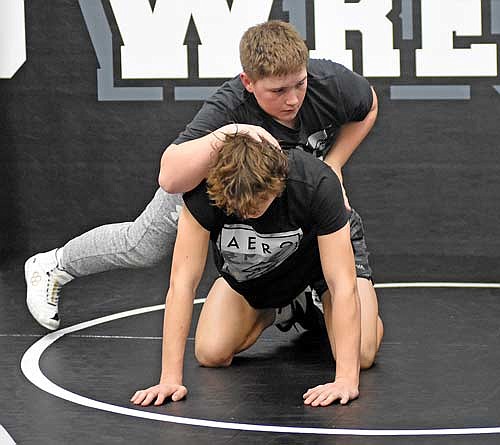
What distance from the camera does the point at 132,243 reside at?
13.1 feet

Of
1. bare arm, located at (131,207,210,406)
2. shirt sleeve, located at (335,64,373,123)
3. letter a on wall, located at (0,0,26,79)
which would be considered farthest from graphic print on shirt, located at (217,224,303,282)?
letter a on wall, located at (0,0,26,79)

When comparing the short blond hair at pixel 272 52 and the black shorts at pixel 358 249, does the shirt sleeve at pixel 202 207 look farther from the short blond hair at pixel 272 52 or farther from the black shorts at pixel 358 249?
the black shorts at pixel 358 249

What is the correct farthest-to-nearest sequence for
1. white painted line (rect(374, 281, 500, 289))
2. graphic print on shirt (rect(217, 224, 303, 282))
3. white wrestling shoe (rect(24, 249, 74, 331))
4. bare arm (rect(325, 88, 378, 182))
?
1. white painted line (rect(374, 281, 500, 289))
2. white wrestling shoe (rect(24, 249, 74, 331))
3. bare arm (rect(325, 88, 378, 182))
4. graphic print on shirt (rect(217, 224, 303, 282))

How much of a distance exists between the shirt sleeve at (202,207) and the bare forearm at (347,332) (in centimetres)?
40

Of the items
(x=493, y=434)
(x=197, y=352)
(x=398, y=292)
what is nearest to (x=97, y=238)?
(x=197, y=352)

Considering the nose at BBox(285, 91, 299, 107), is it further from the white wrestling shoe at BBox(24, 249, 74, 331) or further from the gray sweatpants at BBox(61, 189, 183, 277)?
the white wrestling shoe at BBox(24, 249, 74, 331)

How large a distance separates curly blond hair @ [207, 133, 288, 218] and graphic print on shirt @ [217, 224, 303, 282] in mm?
292

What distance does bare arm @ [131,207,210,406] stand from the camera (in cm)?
322

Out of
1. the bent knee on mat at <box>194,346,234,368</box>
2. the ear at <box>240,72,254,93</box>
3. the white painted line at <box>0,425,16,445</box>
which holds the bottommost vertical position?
the bent knee on mat at <box>194,346,234,368</box>

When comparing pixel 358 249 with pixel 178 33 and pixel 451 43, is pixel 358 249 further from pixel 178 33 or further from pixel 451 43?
pixel 178 33

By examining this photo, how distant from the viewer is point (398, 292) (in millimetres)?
4719

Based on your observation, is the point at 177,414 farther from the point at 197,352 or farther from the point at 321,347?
the point at 321,347

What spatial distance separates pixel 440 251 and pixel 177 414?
91.0 inches

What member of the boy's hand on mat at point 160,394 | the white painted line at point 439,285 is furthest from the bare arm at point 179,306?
the white painted line at point 439,285
